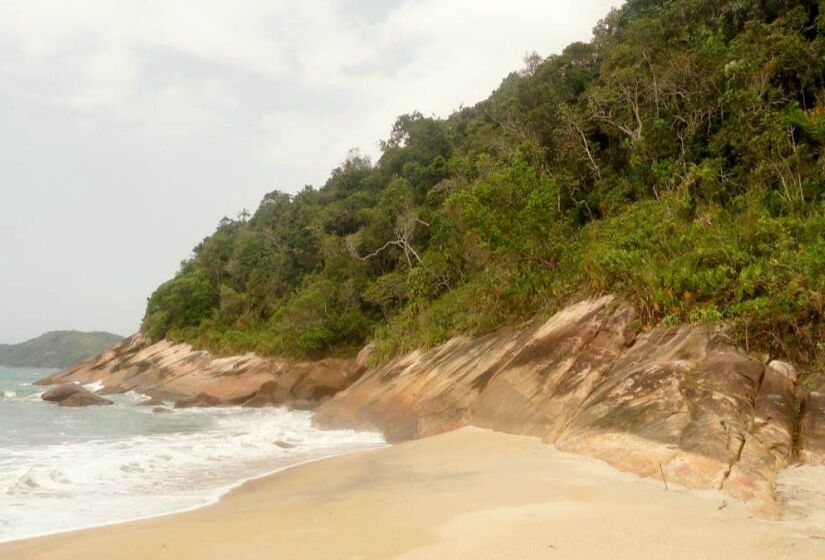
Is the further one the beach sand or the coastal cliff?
the coastal cliff

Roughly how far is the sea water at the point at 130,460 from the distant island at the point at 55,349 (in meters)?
145

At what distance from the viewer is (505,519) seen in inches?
223

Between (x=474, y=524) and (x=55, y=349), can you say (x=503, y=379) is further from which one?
(x=55, y=349)

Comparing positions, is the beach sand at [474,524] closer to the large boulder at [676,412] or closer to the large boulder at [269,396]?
the large boulder at [676,412]

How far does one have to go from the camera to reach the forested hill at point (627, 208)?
10.9 metres

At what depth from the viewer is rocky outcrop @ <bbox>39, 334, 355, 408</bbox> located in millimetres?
27484

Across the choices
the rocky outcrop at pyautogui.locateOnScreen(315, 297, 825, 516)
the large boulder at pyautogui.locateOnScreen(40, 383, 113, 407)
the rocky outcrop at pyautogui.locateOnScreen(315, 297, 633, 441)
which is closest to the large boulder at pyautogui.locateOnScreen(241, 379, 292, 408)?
the large boulder at pyautogui.locateOnScreen(40, 383, 113, 407)

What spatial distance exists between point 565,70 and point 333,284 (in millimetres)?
16909

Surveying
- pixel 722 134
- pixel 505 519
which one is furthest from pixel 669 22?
pixel 505 519

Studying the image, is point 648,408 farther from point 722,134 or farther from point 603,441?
point 722,134

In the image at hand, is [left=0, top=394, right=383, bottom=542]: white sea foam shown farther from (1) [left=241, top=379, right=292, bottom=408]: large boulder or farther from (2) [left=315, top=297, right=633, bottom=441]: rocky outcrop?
(1) [left=241, top=379, right=292, bottom=408]: large boulder

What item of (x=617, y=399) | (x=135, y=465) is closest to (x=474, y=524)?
(x=617, y=399)

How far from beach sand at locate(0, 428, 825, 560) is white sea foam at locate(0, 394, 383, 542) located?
1010 mm

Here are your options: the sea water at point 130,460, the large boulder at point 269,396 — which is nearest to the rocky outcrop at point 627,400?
the sea water at point 130,460
